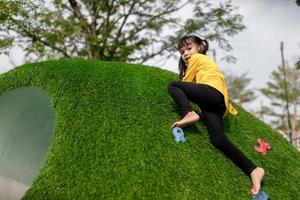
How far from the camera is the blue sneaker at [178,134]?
403 centimetres

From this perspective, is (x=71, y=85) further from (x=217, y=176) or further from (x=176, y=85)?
(x=217, y=176)

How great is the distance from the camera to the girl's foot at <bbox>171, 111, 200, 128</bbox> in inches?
158

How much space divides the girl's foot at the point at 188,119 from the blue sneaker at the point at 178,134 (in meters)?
0.04

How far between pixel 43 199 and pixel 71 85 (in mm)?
→ 1159

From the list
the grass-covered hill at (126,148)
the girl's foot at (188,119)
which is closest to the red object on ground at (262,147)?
the grass-covered hill at (126,148)

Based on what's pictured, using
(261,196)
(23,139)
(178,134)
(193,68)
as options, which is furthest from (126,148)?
(261,196)

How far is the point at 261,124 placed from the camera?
5316 millimetres

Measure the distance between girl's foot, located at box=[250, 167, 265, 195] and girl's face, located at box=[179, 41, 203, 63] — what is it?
1.28 m

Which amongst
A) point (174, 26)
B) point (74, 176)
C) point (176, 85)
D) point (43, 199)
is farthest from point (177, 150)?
point (174, 26)

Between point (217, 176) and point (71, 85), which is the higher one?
point (71, 85)

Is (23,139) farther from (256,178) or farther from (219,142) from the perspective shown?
(256,178)

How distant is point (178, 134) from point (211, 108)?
395 millimetres

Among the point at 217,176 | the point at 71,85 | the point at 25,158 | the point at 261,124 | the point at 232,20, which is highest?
the point at 71,85

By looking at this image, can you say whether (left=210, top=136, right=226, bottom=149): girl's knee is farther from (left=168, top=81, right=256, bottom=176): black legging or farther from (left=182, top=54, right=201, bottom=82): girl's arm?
(left=182, top=54, right=201, bottom=82): girl's arm
